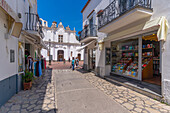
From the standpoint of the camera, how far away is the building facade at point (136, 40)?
3.14 m

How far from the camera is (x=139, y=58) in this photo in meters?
4.48

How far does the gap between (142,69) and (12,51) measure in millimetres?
6488

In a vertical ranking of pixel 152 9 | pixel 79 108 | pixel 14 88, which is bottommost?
pixel 79 108

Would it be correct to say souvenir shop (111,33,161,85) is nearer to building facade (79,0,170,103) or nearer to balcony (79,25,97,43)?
building facade (79,0,170,103)

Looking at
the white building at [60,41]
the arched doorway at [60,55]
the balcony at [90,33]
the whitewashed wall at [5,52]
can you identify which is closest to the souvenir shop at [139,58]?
the balcony at [90,33]

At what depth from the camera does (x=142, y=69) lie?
182 inches

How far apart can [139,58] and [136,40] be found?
1208 millimetres

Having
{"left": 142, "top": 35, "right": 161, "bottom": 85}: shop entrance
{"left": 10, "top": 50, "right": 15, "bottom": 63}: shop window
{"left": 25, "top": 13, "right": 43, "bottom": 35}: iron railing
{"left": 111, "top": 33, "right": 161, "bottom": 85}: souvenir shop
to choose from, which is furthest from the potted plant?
{"left": 142, "top": 35, "right": 161, "bottom": 85}: shop entrance

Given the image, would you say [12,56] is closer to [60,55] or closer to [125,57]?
[125,57]

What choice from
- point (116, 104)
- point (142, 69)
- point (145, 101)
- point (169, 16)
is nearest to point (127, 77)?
point (142, 69)

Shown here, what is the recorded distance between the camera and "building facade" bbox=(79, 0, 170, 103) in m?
3.14

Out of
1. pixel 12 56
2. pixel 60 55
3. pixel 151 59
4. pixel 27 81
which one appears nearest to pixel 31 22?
pixel 12 56

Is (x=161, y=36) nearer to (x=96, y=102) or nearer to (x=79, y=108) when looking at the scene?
(x=96, y=102)

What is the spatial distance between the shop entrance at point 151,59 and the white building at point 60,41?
23181mm
